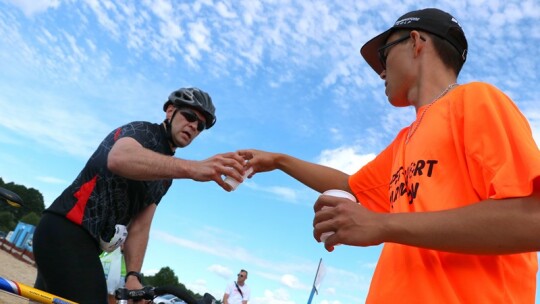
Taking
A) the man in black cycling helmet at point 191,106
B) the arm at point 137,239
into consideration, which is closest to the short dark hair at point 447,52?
the man in black cycling helmet at point 191,106

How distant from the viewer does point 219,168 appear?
2992 mm

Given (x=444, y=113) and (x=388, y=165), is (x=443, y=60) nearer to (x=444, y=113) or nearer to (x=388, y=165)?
(x=444, y=113)

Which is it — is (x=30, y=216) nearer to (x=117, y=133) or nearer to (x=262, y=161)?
(x=117, y=133)

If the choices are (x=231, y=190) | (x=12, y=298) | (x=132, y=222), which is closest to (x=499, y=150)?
(x=231, y=190)

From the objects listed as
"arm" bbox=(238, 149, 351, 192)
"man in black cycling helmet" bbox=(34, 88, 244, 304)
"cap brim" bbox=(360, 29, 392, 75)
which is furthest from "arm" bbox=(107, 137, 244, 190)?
"cap brim" bbox=(360, 29, 392, 75)

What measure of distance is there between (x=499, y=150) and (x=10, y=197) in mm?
2454

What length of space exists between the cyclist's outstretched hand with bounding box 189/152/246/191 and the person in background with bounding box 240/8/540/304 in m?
1.20

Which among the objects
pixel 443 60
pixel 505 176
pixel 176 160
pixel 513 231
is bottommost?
pixel 513 231

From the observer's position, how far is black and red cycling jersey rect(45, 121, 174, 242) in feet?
11.5

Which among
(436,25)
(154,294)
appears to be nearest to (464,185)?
(436,25)

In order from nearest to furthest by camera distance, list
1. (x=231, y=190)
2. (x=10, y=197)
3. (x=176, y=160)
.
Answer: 1. (x=10, y=197)
2. (x=231, y=190)
3. (x=176, y=160)

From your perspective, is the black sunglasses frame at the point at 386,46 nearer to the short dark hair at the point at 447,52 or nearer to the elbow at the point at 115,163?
the short dark hair at the point at 447,52

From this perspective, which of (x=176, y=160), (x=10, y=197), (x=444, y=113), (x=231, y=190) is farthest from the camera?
(x=176, y=160)

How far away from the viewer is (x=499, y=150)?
1450 millimetres
